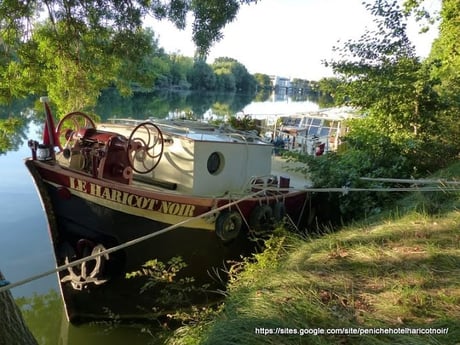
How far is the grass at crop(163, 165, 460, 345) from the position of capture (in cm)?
244

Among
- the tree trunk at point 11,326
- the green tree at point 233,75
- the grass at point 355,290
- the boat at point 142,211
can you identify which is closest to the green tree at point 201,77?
the green tree at point 233,75

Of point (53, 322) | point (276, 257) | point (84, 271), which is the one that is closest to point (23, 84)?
point (84, 271)

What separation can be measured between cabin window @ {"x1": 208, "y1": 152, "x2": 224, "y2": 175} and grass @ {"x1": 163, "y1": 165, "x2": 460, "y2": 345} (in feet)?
6.51

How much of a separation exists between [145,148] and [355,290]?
329 centimetres

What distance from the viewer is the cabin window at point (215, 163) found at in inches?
231

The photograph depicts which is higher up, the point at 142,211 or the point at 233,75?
the point at 233,75

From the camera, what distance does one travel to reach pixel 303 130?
47.8ft

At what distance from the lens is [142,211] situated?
511cm

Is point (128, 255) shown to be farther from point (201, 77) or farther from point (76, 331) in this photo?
point (201, 77)

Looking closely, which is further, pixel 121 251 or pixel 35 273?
pixel 35 273

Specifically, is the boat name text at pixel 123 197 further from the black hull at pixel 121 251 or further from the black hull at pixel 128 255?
the black hull at pixel 128 255

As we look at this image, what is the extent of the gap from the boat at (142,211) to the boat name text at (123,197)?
14mm

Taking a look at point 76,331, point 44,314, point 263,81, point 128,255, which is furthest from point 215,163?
point 263,81

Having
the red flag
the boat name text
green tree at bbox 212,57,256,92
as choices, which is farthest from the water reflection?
green tree at bbox 212,57,256,92
